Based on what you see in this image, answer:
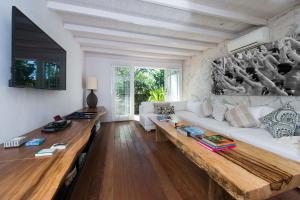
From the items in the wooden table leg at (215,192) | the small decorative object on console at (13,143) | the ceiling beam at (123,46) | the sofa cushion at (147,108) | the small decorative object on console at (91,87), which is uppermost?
the ceiling beam at (123,46)

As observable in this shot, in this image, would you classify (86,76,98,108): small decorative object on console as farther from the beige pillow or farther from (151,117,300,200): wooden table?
the beige pillow

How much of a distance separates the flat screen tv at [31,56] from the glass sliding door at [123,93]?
3049 millimetres

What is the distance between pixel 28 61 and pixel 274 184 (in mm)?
2234

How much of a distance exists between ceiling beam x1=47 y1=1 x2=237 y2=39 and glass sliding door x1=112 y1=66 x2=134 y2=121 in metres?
2.72

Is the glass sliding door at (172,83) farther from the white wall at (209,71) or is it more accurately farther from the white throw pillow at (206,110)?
the white throw pillow at (206,110)

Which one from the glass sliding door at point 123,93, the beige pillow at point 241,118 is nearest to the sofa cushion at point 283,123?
the beige pillow at point 241,118

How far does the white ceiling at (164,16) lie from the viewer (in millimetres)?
2148

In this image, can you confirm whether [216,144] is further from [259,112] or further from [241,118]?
[259,112]

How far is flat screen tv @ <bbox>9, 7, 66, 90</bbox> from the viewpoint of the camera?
1.26 m

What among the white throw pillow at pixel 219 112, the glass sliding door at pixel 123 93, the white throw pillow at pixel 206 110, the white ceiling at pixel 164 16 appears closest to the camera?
the white ceiling at pixel 164 16

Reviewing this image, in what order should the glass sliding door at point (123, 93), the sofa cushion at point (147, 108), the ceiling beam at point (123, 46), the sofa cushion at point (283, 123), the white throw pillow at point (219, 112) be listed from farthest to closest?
1. the glass sliding door at point (123, 93)
2. the sofa cushion at point (147, 108)
3. the ceiling beam at point (123, 46)
4. the white throw pillow at point (219, 112)
5. the sofa cushion at point (283, 123)

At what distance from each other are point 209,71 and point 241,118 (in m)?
2.10

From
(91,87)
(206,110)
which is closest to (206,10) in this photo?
(206,110)

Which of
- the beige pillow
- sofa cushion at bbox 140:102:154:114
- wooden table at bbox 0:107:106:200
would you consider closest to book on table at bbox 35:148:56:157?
wooden table at bbox 0:107:106:200
